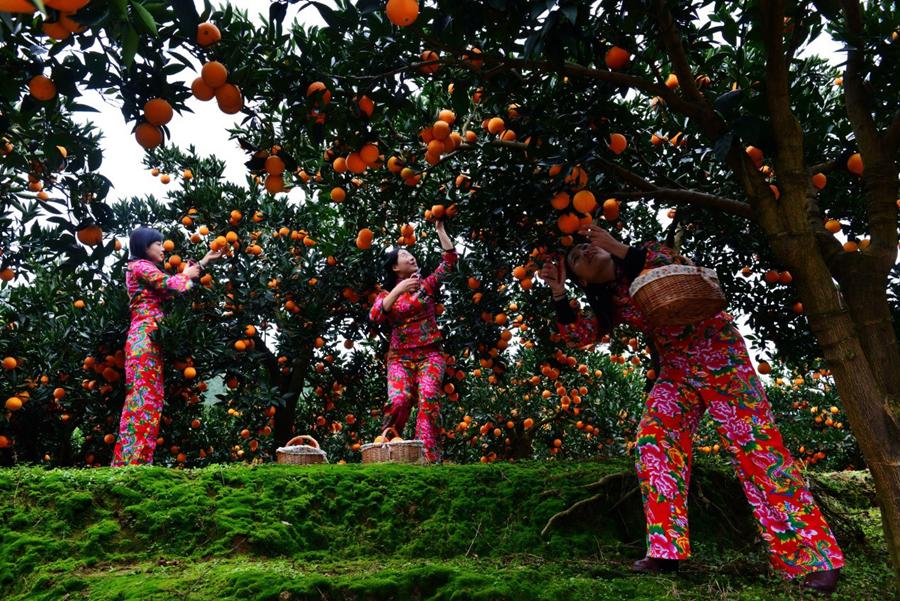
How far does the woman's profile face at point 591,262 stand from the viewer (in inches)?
124

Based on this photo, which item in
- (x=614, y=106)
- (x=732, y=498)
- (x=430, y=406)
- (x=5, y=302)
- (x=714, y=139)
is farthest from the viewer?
(x=5, y=302)

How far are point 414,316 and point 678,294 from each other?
10.0ft

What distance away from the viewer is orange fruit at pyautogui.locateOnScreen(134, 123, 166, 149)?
2.10m

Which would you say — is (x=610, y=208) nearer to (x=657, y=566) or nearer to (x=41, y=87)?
(x=657, y=566)

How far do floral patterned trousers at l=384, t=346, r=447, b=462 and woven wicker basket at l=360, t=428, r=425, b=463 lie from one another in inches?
15.7

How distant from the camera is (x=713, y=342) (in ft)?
9.39

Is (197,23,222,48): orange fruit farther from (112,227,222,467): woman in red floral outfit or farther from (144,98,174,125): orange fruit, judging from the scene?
(112,227,222,467): woman in red floral outfit

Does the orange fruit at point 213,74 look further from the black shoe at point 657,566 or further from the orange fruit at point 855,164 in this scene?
the orange fruit at point 855,164

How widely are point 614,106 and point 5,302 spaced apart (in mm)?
6460

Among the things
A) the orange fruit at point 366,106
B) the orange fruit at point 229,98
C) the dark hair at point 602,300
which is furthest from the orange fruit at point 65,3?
the dark hair at point 602,300

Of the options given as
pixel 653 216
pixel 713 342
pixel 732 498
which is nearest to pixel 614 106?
pixel 713 342

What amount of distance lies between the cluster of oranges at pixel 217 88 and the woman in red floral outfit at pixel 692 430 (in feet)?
5.79

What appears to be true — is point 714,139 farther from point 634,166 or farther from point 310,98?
point 310,98

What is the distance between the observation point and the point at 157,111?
206cm
